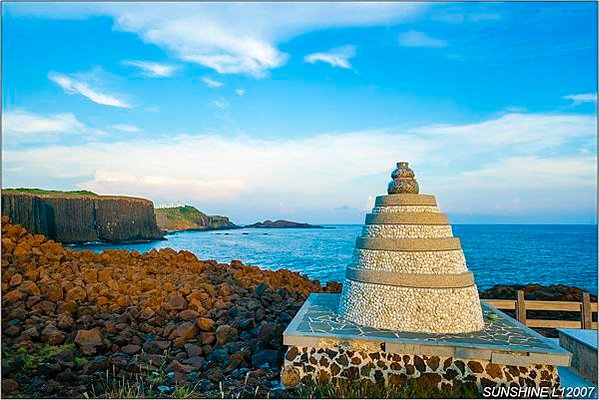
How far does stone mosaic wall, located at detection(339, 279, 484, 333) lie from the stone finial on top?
5.66 ft

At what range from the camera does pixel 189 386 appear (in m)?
7.04

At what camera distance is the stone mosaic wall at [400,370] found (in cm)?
648

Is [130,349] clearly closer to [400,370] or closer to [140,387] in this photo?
[140,387]

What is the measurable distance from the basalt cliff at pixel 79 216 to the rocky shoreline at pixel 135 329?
2205 cm

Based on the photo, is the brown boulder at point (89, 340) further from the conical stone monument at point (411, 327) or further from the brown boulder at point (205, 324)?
the conical stone monument at point (411, 327)

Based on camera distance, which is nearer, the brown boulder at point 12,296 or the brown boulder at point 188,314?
the brown boulder at point 188,314

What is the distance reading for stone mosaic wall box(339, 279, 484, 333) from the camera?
7172mm

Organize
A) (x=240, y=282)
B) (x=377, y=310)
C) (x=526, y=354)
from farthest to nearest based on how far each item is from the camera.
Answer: (x=240, y=282), (x=377, y=310), (x=526, y=354)

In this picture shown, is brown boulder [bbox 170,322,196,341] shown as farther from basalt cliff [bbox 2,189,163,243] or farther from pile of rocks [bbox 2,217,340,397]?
basalt cliff [bbox 2,189,163,243]

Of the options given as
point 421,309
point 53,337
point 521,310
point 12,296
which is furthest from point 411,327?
point 12,296

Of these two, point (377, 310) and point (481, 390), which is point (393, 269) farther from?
point (481, 390)

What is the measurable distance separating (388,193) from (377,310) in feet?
6.79

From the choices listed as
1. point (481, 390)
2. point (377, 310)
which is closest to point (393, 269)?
point (377, 310)

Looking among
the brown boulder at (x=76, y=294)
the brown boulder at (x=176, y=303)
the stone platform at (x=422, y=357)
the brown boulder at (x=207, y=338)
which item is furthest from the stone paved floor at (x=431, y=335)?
the brown boulder at (x=76, y=294)
